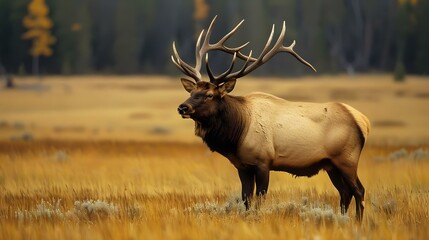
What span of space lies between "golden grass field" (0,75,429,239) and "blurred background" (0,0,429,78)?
9384 mm

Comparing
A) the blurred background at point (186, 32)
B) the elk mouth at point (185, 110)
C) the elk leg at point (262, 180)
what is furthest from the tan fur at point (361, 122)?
the blurred background at point (186, 32)

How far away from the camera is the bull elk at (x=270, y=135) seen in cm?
929

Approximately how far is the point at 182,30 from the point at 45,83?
10269mm

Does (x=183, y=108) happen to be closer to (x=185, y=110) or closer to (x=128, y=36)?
(x=185, y=110)

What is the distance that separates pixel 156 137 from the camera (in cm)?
2406

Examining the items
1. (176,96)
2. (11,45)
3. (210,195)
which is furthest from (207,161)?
(11,45)

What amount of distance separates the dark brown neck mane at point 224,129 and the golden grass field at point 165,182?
0.68 metres

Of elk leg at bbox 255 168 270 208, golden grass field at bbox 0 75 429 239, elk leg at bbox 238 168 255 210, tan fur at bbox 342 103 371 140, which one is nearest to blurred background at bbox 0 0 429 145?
golden grass field at bbox 0 75 429 239

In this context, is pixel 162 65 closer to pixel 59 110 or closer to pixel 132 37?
pixel 132 37

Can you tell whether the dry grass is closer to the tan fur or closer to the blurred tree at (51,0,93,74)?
the tan fur

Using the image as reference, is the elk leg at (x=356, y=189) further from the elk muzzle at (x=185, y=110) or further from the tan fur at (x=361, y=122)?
the elk muzzle at (x=185, y=110)

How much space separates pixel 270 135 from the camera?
9383 millimetres

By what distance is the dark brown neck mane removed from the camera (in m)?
9.39

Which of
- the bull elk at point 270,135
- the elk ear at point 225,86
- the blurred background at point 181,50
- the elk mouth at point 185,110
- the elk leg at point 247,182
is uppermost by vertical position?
the elk ear at point 225,86
